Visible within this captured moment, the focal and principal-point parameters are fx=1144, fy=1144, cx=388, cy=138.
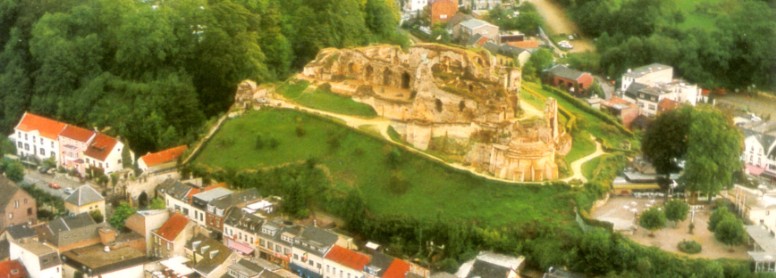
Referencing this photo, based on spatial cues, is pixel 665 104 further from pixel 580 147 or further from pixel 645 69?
pixel 580 147

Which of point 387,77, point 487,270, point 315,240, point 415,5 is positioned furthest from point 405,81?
point 415,5

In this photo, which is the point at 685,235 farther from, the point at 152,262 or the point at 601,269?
the point at 152,262

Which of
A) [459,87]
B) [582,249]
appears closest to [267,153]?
[459,87]

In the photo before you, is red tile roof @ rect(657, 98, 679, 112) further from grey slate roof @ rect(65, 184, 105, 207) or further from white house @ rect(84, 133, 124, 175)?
grey slate roof @ rect(65, 184, 105, 207)

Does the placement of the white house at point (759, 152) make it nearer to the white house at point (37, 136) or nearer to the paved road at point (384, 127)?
the paved road at point (384, 127)

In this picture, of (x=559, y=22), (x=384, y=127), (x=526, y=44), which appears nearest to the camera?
(x=384, y=127)
